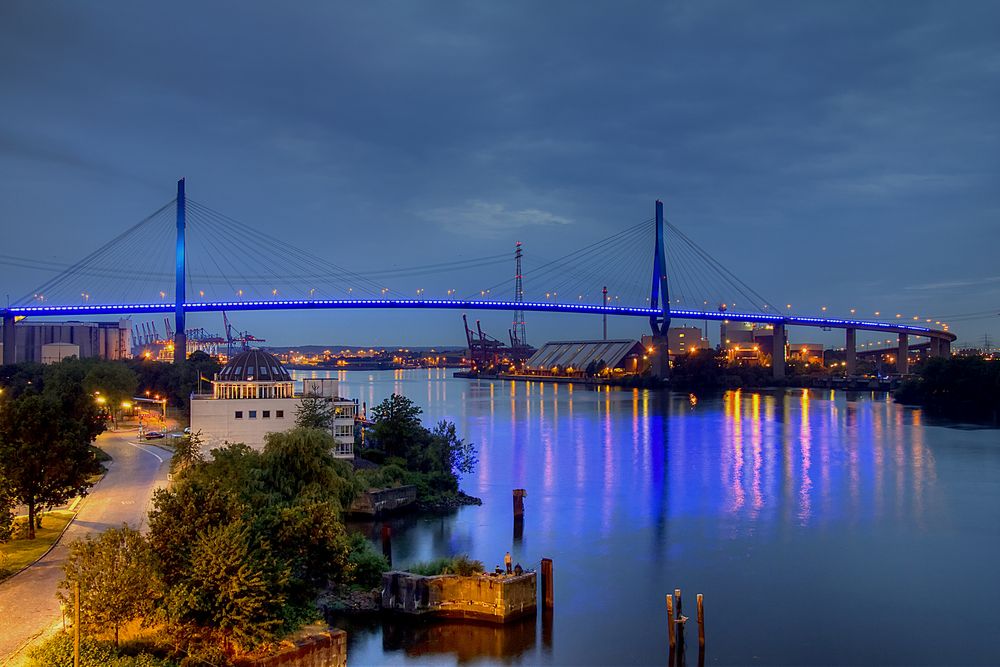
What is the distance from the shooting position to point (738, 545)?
40.7ft

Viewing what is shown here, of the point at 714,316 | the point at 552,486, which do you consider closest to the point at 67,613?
the point at 552,486

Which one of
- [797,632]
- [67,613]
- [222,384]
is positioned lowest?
[797,632]

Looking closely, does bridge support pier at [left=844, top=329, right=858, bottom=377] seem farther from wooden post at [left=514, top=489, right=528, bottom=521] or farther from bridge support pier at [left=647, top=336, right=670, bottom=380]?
wooden post at [left=514, top=489, right=528, bottom=521]

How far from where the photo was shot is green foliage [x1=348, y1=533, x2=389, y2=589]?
9.30 metres

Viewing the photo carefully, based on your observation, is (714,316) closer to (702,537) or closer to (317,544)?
(702,537)

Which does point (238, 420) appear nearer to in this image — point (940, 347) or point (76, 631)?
point (76, 631)

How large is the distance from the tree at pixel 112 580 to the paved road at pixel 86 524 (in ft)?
1.78

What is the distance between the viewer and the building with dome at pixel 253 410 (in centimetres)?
1490

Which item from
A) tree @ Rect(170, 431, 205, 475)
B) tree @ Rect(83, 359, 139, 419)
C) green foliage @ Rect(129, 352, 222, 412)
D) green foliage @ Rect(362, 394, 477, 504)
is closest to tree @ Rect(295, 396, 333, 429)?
green foliage @ Rect(362, 394, 477, 504)

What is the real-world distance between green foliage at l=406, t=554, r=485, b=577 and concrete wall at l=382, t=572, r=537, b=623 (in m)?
0.15

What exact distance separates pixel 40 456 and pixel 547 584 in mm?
6274

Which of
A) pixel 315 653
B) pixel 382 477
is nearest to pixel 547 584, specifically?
pixel 315 653

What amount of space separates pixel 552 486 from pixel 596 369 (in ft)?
158

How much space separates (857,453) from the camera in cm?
2183
